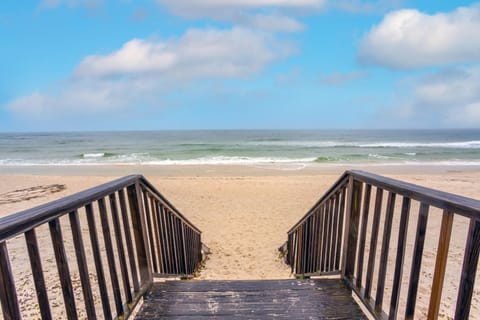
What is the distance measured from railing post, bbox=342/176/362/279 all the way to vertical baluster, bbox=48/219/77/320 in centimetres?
216

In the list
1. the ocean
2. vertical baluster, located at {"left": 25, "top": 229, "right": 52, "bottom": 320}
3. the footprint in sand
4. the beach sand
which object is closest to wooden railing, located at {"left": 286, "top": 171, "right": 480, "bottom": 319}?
the beach sand

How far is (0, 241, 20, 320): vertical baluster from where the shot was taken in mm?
1103

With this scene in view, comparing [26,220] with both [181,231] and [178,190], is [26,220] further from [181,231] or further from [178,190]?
[178,190]

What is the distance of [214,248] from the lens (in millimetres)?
6348

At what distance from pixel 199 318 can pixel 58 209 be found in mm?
1454

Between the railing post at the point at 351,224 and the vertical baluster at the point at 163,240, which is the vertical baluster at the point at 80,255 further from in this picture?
the railing post at the point at 351,224

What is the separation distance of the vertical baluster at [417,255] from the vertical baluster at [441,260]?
12cm

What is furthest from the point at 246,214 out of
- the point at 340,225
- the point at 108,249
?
the point at 108,249

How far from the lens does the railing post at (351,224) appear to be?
257 cm

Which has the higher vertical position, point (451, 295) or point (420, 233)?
point (420, 233)

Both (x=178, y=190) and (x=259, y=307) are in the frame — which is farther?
(x=178, y=190)

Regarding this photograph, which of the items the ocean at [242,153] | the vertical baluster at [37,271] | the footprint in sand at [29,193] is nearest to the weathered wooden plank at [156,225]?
the vertical baluster at [37,271]

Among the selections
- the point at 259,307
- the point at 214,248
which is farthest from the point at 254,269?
the point at 259,307

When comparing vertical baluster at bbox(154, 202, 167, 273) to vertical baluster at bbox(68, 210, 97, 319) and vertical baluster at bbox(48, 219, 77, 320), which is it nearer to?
vertical baluster at bbox(68, 210, 97, 319)
